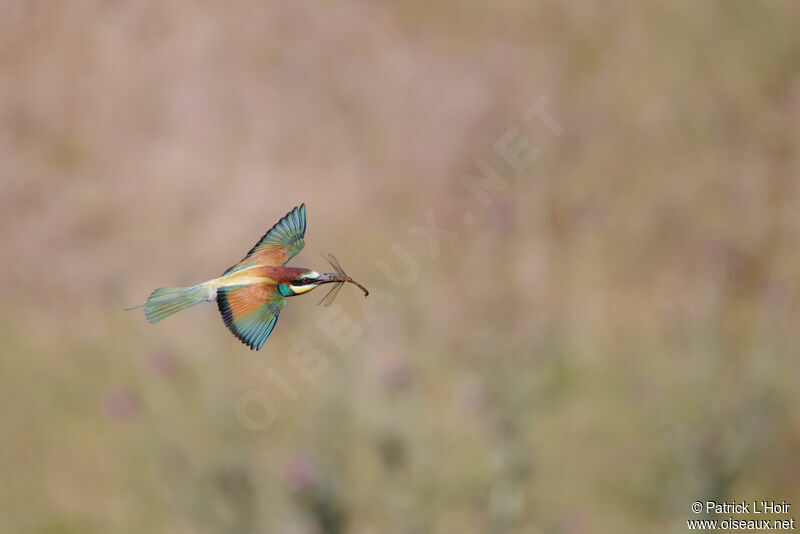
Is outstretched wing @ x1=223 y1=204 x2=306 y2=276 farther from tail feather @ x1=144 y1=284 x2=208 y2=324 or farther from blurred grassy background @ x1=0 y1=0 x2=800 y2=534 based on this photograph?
blurred grassy background @ x1=0 y1=0 x2=800 y2=534

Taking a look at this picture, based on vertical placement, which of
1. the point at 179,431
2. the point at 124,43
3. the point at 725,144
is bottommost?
the point at 179,431

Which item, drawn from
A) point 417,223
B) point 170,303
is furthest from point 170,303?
point 417,223

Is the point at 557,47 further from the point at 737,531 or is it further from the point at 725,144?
the point at 737,531

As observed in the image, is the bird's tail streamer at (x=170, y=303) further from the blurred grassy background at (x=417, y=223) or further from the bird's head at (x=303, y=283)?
the blurred grassy background at (x=417, y=223)

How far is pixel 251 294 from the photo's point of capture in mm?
333

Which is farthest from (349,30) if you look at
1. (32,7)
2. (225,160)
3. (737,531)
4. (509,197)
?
(737,531)

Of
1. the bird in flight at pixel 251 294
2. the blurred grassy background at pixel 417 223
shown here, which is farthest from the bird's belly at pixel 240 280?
the blurred grassy background at pixel 417 223

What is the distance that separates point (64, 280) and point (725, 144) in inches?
54.9

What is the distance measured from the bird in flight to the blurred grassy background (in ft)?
3.80

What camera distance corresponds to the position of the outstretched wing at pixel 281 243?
1.20 feet

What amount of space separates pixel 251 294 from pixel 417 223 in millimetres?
1348

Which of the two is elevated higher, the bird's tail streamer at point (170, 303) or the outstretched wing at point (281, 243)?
the outstretched wing at point (281, 243)

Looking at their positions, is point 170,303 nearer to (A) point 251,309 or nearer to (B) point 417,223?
(A) point 251,309

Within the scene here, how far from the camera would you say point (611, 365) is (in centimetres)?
170
